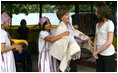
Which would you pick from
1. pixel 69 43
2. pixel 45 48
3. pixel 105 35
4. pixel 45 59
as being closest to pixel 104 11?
pixel 105 35

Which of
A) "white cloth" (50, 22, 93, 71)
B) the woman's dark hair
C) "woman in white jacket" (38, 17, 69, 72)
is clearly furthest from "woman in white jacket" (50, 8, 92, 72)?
the woman's dark hair

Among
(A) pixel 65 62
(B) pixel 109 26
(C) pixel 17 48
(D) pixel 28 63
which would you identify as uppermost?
(B) pixel 109 26

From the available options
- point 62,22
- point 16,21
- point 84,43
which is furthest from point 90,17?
point 16,21

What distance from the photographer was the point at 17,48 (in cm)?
247

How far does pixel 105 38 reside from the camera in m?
2.31

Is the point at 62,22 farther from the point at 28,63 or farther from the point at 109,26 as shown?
the point at 28,63

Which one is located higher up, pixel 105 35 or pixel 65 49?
pixel 105 35

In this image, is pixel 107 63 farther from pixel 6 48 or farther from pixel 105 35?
pixel 6 48

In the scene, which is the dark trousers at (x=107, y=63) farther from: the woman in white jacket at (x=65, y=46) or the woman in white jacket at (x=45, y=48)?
the woman in white jacket at (x=45, y=48)

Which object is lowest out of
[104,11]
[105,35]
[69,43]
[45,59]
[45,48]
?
[45,59]

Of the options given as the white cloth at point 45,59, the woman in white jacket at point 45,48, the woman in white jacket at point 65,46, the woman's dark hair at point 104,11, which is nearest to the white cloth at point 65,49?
the woman in white jacket at point 65,46

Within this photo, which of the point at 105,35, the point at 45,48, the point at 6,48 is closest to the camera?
the point at 105,35

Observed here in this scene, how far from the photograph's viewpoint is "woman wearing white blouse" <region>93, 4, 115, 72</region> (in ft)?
7.45

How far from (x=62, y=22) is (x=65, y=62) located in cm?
50
